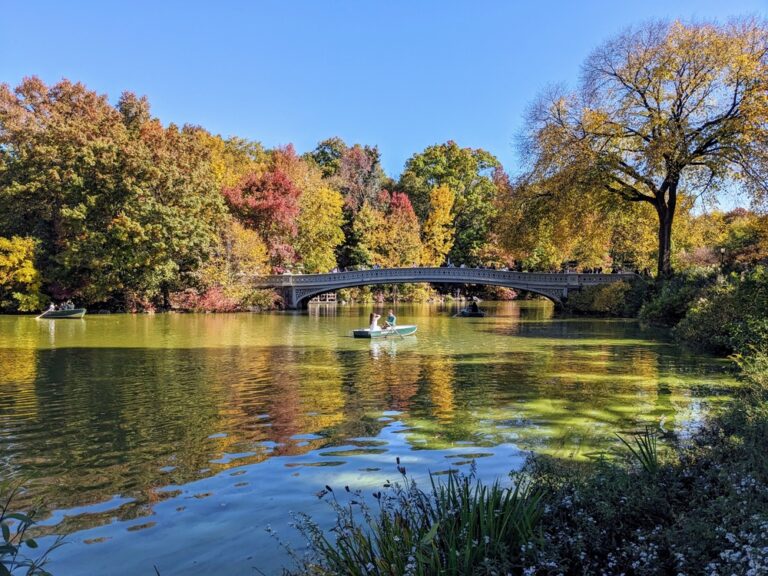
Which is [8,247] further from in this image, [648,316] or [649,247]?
[649,247]

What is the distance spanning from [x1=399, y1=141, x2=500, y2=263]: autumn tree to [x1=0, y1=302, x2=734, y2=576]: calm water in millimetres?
47147

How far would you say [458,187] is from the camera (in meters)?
66.6

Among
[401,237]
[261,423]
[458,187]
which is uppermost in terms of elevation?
[458,187]

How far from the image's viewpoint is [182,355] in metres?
17.8

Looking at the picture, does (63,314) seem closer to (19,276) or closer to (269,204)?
(19,276)

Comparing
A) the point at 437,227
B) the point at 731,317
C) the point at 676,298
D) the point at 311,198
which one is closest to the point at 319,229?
the point at 311,198

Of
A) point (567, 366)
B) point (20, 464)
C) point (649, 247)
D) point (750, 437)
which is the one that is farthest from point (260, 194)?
point (750, 437)

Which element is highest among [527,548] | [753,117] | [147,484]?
[753,117]

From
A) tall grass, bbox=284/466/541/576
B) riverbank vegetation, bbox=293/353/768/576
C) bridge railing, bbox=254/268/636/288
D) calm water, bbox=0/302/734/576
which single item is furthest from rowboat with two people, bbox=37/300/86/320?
tall grass, bbox=284/466/541/576

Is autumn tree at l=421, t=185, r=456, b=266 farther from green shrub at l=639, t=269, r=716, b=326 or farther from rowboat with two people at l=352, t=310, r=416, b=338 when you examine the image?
rowboat with two people at l=352, t=310, r=416, b=338

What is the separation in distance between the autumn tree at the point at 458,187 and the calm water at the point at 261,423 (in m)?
47.1

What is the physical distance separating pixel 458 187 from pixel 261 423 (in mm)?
59547

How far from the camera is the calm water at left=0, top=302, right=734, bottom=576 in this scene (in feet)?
18.4

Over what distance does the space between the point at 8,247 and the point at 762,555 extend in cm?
4430
